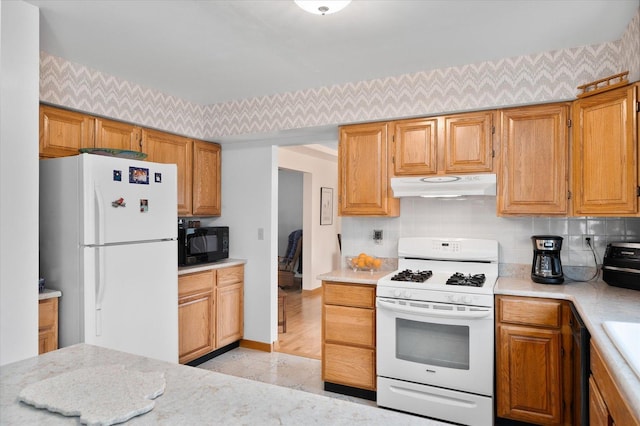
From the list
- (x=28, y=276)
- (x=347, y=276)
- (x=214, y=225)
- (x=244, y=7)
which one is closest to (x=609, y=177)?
(x=347, y=276)

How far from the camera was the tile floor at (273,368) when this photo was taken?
3.24 m

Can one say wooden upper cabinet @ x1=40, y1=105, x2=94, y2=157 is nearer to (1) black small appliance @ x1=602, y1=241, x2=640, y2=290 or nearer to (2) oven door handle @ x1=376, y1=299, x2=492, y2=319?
(2) oven door handle @ x1=376, y1=299, x2=492, y2=319

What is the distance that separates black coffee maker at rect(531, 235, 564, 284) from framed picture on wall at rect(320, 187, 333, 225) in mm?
4552

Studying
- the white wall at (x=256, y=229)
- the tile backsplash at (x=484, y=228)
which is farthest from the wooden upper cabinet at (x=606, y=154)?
the white wall at (x=256, y=229)

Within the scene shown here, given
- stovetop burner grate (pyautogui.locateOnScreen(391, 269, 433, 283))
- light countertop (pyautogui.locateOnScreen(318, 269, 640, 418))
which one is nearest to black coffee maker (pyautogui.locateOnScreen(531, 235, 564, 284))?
light countertop (pyautogui.locateOnScreen(318, 269, 640, 418))

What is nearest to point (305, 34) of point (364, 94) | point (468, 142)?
point (364, 94)

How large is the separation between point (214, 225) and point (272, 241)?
0.73 metres

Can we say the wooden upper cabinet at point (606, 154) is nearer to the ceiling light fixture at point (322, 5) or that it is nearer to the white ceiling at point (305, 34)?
the white ceiling at point (305, 34)

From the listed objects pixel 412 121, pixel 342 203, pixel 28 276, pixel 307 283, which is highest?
pixel 412 121

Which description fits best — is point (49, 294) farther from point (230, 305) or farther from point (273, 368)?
point (273, 368)

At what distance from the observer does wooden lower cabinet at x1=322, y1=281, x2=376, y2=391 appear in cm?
296

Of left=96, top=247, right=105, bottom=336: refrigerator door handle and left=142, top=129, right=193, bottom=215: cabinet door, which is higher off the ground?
left=142, top=129, right=193, bottom=215: cabinet door

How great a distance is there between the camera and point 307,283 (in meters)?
6.85

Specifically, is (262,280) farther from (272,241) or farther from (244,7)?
(244,7)
